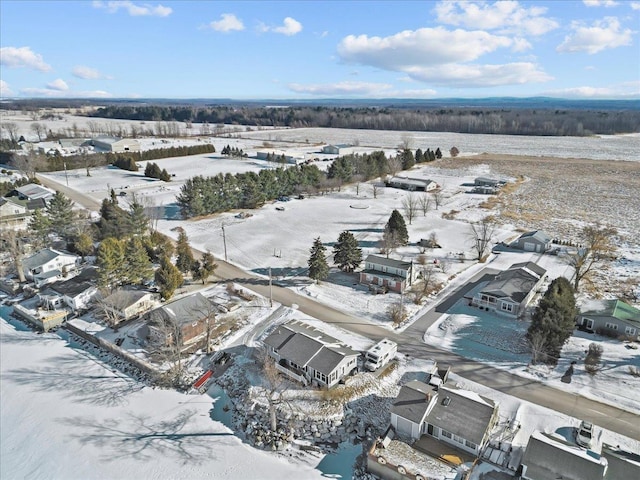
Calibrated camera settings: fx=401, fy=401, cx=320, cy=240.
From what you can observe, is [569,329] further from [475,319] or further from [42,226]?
[42,226]

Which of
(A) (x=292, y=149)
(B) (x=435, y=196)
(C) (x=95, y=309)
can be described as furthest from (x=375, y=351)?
(A) (x=292, y=149)

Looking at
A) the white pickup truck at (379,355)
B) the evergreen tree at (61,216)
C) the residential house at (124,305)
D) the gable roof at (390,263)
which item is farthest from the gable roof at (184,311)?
the evergreen tree at (61,216)

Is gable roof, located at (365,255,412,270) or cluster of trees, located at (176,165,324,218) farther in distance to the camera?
cluster of trees, located at (176,165,324,218)

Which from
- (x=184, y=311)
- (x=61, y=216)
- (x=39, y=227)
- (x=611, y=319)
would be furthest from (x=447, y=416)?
(x=61, y=216)

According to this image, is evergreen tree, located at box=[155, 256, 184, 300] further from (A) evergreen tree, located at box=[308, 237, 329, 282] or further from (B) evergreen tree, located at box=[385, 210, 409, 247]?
(B) evergreen tree, located at box=[385, 210, 409, 247]

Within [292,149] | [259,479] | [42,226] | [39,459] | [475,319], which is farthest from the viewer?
[292,149]

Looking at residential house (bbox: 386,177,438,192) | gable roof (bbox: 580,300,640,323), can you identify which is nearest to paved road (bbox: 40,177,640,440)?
gable roof (bbox: 580,300,640,323)
